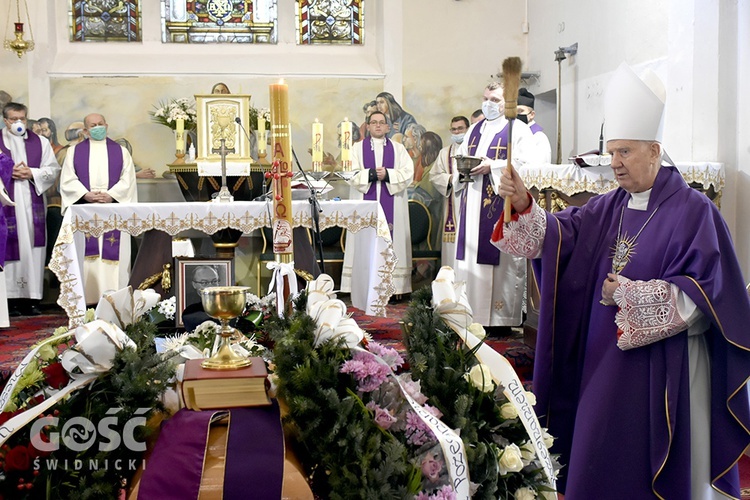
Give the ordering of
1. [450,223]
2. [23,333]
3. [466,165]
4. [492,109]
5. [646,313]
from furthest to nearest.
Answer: [450,223] < [23,333] < [492,109] < [466,165] < [646,313]

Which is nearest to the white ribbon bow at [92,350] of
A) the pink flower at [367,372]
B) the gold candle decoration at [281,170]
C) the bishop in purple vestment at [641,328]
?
the pink flower at [367,372]

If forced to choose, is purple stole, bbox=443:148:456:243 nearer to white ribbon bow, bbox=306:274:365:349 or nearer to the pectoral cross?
the pectoral cross

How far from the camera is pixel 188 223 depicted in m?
6.29

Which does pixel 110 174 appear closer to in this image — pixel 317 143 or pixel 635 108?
pixel 317 143

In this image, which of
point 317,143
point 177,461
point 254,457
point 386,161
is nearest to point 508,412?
point 254,457

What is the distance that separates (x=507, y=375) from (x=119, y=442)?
73cm

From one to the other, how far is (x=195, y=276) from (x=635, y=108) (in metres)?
4.14

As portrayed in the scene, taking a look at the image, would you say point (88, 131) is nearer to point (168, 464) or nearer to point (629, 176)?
point (629, 176)

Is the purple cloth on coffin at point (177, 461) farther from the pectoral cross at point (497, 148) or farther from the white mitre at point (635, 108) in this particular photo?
the pectoral cross at point (497, 148)

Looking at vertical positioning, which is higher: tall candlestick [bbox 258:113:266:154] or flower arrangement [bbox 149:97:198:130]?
flower arrangement [bbox 149:97:198:130]

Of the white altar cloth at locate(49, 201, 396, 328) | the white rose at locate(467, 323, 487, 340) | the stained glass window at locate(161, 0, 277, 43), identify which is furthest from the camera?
the stained glass window at locate(161, 0, 277, 43)

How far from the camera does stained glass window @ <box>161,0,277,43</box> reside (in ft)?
33.9

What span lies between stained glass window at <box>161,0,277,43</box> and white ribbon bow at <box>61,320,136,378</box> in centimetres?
932

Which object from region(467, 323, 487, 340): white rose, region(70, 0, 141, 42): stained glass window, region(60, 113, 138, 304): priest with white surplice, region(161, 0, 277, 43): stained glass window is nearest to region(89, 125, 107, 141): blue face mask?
region(60, 113, 138, 304): priest with white surplice
